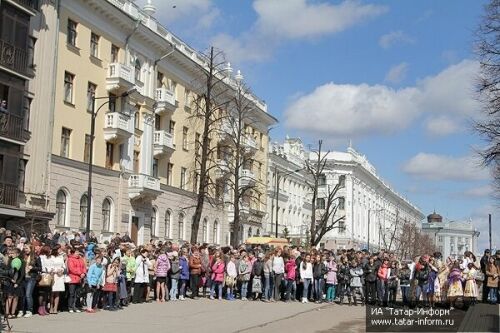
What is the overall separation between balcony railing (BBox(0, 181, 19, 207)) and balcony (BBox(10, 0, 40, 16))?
26.5ft

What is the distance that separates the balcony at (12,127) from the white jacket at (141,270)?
12739 millimetres

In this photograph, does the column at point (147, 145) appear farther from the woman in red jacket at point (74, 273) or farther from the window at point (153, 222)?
the woman in red jacket at point (74, 273)

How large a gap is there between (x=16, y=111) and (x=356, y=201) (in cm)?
8289

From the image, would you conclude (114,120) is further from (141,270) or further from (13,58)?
(141,270)

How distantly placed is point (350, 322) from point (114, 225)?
24.9 m

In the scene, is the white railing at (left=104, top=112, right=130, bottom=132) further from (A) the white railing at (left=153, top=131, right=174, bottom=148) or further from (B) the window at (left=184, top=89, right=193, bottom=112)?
(B) the window at (left=184, top=89, right=193, bottom=112)

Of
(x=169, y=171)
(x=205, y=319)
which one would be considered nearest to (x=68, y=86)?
(x=169, y=171)

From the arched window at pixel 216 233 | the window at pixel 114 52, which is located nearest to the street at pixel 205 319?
the window at pixel 114 52

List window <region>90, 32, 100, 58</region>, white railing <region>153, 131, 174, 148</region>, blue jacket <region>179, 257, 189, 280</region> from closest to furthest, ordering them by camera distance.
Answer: blue jacket <region>179, 257, 189, 280</region>
window <region>90, 32, 100, 58</region>
white railing <region>153, 131, 174, 148</region>

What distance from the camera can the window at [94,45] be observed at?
3953 cm

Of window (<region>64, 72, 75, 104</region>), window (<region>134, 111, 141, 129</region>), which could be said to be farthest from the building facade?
window (<region>134, 111, 141, 129</region>)

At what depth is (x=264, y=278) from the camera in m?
26.0

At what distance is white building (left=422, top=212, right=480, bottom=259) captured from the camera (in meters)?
180

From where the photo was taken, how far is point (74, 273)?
18.8 m
